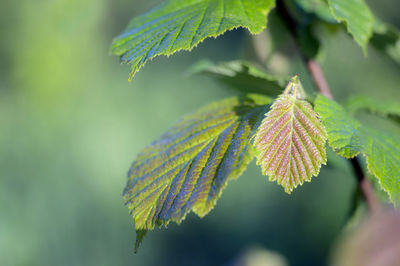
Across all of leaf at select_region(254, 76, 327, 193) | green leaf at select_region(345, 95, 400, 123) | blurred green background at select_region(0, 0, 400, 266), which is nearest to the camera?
leaf at select_region(254, 76, 327, 193)

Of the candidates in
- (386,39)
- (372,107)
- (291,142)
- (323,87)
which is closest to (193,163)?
(291,142)

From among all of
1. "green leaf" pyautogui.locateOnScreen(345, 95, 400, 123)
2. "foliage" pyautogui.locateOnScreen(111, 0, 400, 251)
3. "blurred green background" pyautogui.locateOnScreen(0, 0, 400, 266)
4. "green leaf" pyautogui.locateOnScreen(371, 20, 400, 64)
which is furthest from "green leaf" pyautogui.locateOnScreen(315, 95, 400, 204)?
"blurred green background" pyautogui.locateOnScreen(0, 0, 400, 266)

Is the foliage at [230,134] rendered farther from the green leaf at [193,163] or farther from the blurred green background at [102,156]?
the blurred green background at [102,156]

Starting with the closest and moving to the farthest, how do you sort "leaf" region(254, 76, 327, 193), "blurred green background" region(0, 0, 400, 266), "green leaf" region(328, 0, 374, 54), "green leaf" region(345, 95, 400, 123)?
"leaf" region(254, 76, 327, 193) < "green leaf" region(328, 0, 374, 54) < "green leaf" region(345, 95, 400, 123) < "blurred green background" region(0, 0, 400, 266)

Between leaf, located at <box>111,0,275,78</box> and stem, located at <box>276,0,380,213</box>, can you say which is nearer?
leaf, located at <box>111,0,275,78</box>

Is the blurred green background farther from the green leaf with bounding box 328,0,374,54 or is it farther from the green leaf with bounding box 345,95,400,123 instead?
the green leaf with bounding box 328,0,374,54

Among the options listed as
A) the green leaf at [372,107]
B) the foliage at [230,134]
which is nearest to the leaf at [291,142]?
the foliage at [230,134]

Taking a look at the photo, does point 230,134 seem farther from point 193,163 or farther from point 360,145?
point 360,145
